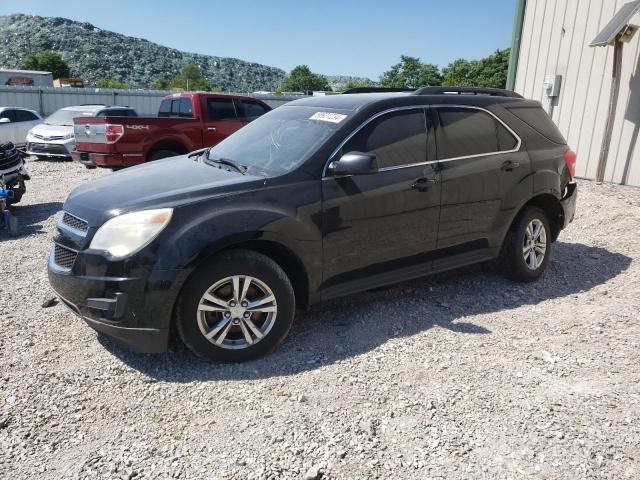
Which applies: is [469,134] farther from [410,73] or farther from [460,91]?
[410,73]

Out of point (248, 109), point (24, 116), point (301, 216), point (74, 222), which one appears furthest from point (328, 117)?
point (24, 116)

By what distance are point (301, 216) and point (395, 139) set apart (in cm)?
108

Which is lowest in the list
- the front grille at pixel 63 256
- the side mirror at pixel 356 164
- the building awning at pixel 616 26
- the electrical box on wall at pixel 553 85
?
the front grille at pixel 63 256

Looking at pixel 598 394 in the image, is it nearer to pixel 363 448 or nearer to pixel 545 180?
pixel 363 448

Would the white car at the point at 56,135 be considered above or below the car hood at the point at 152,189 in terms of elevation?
below

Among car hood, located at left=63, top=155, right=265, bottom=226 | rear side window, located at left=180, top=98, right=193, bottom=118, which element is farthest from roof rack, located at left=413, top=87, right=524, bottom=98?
rear side window, located at left=180, top=98, right=193, bottom=118

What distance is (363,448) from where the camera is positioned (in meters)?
2.72

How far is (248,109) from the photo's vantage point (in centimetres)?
1114

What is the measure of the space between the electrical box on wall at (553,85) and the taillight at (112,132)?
7650 mm

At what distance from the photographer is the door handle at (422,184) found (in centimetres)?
411

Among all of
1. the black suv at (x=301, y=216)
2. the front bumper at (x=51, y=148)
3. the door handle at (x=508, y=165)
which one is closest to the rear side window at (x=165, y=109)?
the front bumper at (x=51, y=148)

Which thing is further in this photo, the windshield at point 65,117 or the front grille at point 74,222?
the windshield at point 65,117

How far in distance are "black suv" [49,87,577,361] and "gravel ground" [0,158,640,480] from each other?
1.10 feet

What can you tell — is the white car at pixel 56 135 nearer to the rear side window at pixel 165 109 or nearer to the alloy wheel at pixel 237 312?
the rear side window at pixel 165 109
